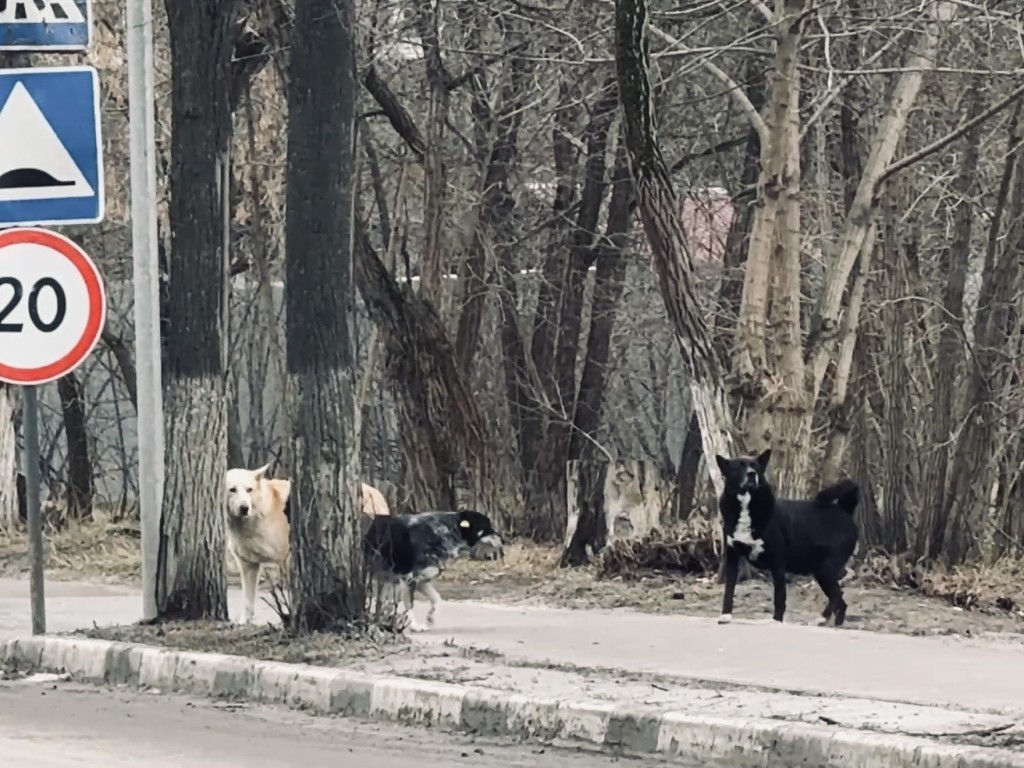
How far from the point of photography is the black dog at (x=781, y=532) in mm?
13523

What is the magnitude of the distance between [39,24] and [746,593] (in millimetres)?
6434

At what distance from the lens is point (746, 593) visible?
15195mm

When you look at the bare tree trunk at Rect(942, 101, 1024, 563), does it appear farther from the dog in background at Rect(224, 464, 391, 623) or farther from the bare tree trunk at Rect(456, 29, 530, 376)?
the bare tree trunk at Rect(456, 29, 530, 376)

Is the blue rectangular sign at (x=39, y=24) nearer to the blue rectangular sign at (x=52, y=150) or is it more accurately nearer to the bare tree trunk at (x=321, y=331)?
the blue rectangular sign at (x=52, y=150)

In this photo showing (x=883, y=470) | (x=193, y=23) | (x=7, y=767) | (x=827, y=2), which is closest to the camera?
(x=7, y=767)

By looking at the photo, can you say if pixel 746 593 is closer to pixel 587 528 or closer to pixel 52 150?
pixel 587 528

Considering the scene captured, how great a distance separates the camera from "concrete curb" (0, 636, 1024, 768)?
862 cm

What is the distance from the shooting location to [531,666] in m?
11.1

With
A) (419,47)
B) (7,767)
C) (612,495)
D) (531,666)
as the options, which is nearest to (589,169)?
(419,47)

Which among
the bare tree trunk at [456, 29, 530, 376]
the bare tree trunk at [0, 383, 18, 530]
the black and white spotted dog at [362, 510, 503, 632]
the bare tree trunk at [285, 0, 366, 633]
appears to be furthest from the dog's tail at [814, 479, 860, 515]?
the bare tree trunk at [0, 383, 18, 530]

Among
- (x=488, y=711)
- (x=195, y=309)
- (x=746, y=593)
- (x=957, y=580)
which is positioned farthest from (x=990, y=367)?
(x=488, y=711)

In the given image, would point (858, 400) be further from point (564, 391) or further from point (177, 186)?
point (177, 186)

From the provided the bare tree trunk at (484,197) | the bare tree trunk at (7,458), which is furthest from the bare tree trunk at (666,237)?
the bare tree trunk at (7,458)

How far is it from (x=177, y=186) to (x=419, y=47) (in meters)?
9.50
